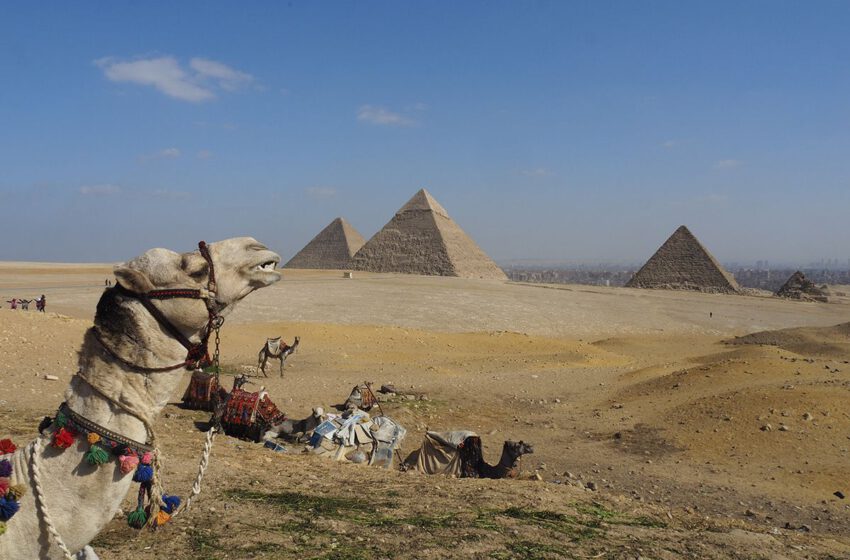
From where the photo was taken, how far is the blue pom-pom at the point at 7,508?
6.00ft

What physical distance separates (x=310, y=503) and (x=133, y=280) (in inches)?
121

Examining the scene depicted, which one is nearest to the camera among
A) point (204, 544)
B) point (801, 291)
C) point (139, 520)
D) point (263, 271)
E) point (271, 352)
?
point (263, 271)

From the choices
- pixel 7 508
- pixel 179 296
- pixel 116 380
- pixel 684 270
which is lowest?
pixel 7 508

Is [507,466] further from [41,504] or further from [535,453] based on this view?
[41,504]

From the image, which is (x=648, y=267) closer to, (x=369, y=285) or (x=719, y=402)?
(x=369, y=285)

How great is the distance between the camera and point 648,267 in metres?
64.2

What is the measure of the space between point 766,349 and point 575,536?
43.3ft

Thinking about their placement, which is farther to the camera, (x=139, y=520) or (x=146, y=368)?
(x=139, y=520)

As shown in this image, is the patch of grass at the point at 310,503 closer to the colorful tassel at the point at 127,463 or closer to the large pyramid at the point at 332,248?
the colorful tassel at the point at 127,463

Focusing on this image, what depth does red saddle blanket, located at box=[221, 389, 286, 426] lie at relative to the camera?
7172 millimetres

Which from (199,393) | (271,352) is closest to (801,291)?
(271,352)

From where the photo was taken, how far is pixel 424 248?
69.9m

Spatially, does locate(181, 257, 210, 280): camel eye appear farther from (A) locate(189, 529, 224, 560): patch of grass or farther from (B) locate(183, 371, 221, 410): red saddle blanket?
(B) locate(183, 371, 221, 410): red saddle blanket

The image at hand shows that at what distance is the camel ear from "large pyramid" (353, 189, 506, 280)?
62178mm
